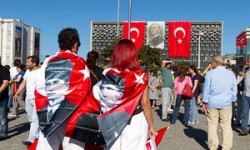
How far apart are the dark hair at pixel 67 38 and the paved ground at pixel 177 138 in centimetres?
400

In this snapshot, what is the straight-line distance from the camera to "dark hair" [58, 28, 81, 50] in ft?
14.3

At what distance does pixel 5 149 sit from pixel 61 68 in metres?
4.07

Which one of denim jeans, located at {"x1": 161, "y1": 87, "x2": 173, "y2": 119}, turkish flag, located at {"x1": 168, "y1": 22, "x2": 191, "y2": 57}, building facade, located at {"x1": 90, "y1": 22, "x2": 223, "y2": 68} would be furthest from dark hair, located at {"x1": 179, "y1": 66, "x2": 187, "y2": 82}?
building facade, located at {"x1": 90, "y1": 22, "x2": 223, "y2": 68}

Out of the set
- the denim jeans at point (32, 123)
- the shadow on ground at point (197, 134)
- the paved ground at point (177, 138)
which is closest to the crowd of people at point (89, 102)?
the denim jeans at point (32, 123)

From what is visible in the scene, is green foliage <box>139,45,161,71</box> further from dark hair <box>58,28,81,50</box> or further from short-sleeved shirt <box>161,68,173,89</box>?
dark hair <box>58,28,81,50</box>

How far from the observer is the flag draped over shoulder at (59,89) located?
4.07 m

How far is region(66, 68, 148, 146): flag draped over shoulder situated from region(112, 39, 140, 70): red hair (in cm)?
6

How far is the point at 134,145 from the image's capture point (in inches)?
163

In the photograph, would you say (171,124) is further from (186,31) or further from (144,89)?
(186,31)

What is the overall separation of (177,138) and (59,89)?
566 cm

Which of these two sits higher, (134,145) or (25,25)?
(25,25)

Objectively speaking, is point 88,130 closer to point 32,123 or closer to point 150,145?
point 150,145

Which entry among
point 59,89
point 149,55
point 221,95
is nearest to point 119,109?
point 59,89

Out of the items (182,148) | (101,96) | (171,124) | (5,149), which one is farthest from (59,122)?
(171,124)
